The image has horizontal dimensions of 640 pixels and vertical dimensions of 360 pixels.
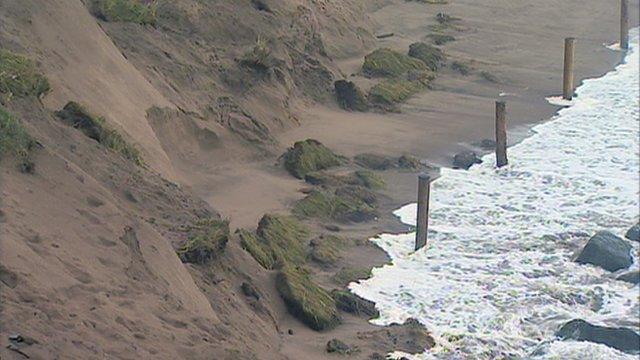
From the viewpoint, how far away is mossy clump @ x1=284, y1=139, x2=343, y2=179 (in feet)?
63.2

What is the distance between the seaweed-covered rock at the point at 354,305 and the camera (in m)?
14.0

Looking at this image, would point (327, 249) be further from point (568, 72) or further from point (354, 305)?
point (568, 72)

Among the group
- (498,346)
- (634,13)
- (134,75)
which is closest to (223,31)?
(134,75)

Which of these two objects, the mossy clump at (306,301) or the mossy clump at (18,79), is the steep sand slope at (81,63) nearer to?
the mossy clump at (18,79)

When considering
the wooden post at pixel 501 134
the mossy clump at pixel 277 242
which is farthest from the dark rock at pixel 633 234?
the mossy clump at pixel 277 242

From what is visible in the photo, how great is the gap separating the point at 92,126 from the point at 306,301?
11.8 ft

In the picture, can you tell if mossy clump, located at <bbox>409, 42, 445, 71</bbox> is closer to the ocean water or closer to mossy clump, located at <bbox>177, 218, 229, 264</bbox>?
the ocean water

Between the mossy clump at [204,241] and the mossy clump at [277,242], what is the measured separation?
945 mm

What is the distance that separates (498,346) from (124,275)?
4757 millimetres

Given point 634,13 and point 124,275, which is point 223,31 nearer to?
point 124,275

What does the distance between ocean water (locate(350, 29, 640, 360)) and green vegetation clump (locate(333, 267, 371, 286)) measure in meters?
0.12

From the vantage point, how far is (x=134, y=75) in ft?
61.7

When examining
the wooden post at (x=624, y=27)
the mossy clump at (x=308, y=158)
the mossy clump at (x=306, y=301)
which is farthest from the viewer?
the wooden post at (x=624, y=27)

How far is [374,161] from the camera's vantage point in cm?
2042
